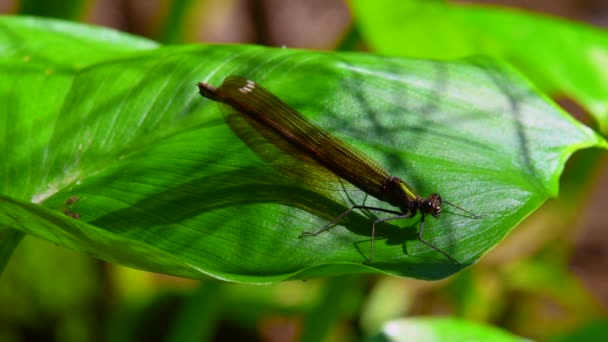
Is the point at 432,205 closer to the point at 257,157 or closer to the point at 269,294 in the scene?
the point at 257,157

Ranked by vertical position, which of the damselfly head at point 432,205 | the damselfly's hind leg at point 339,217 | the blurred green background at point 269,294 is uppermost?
the damselfly head at point 432,205

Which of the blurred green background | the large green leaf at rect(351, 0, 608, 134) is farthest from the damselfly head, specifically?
the blurred green background

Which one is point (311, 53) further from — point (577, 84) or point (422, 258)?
point (577, 84)

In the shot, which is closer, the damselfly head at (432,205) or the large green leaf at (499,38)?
the damselfly head at (432,205)

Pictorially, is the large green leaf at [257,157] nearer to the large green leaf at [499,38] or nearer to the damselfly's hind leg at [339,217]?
the damselfly's hind leg at [339,217]

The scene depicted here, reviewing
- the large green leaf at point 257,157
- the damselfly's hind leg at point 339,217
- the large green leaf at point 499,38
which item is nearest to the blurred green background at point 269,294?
the large green leaf at point 499,38
